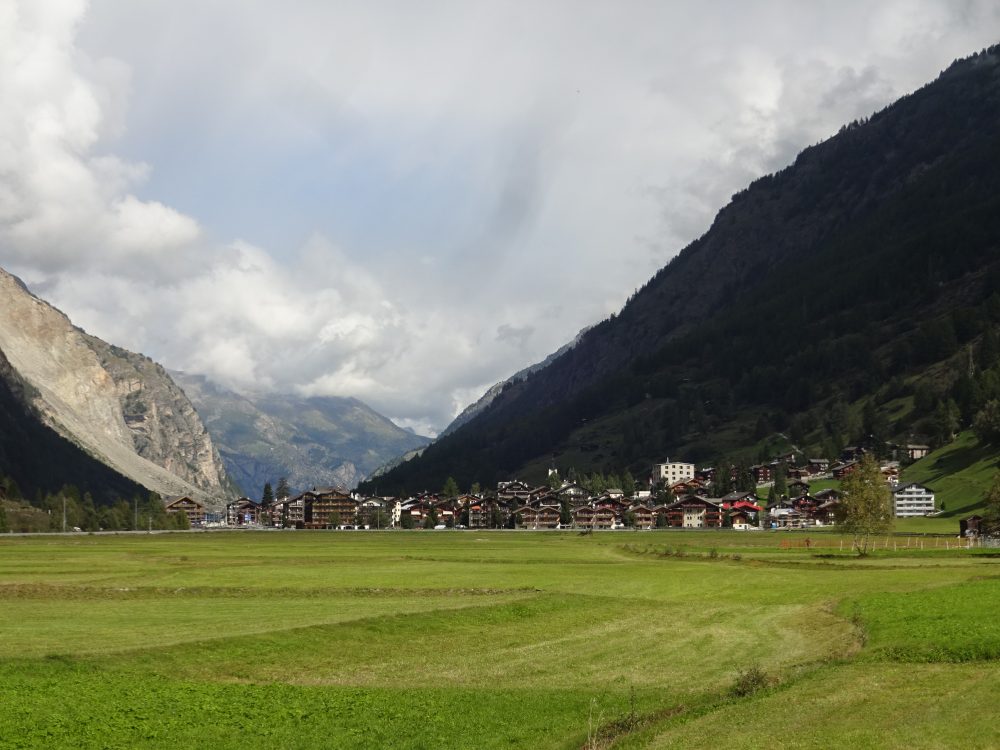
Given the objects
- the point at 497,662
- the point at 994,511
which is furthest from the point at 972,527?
the point at 497,662

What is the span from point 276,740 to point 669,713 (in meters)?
13.4

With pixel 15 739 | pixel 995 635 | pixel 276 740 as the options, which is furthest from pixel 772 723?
pixel 15 739

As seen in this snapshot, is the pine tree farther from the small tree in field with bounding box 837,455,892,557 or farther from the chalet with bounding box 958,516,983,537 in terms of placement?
the small tree in field with bounding box 837,455,892,557

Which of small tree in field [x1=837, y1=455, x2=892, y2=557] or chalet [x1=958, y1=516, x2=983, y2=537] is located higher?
small tree in field [x1=837, y1=455, x2=892, y2=557]

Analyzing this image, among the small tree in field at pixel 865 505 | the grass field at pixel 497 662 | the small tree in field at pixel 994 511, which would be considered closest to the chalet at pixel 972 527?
→ the small tree in field at pixel 994 511

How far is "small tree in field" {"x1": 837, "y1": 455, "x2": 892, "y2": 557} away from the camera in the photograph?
418 feet

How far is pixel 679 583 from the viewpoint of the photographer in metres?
83.6

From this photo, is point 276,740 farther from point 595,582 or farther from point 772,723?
point 595,582

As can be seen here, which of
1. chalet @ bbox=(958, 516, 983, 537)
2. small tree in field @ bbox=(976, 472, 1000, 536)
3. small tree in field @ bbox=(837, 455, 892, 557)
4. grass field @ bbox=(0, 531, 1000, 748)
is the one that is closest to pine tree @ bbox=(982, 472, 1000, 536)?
small tree in field @ bbox=(976, 472, 1000, 536)

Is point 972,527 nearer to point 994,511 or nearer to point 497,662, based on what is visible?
point 994,511

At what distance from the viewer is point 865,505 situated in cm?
12750

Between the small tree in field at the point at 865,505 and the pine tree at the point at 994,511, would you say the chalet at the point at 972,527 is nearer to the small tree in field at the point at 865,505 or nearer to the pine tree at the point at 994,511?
the pine tree at the point at 994,511

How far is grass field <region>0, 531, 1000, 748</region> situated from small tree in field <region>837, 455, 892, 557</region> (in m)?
40.9

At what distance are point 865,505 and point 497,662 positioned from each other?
9381cm
